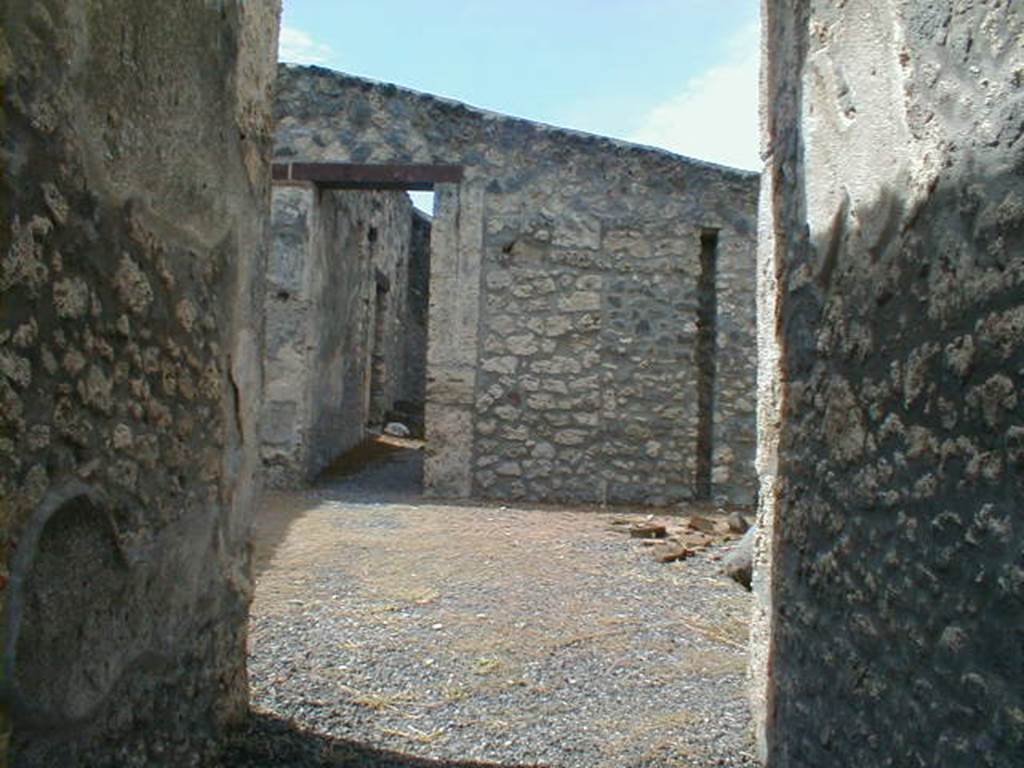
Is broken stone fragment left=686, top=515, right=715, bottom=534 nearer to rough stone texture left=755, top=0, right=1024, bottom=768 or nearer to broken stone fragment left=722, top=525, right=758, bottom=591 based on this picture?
broken stone fragment left=722, top=525, right=758, bottom=591

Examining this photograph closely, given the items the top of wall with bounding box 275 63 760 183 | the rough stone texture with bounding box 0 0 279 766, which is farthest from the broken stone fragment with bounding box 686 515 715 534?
the rough stone texture with bounding box 0 0 279 766

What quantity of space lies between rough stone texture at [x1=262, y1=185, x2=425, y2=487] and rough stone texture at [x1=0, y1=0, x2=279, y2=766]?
4312mm

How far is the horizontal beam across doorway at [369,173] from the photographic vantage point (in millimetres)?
7777

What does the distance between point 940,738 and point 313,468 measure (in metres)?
7.19

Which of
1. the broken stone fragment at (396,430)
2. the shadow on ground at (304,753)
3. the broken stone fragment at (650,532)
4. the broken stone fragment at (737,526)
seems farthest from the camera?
the broken stone fragment at (396,430)

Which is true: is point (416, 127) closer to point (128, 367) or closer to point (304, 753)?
point (304, 753)

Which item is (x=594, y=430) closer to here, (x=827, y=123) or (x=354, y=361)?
(x=354, y=361)

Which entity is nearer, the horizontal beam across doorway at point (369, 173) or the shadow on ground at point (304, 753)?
the shadow on ground at point (304, 753)

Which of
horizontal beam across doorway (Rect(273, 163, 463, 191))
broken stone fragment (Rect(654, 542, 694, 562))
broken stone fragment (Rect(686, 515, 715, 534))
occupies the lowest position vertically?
broken stone fragment (Rect(654, 542, 694, 562))

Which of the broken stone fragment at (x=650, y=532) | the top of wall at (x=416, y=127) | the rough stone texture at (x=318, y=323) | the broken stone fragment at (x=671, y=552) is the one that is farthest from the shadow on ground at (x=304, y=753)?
the top of wall at (x=416, y=127)

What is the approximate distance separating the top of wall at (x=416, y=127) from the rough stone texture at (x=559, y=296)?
0.01m

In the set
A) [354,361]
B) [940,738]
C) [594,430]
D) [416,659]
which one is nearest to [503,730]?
[416,659]

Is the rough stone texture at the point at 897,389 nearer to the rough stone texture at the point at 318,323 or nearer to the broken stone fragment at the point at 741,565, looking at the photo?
the broken stone fragment at the point at 741,565

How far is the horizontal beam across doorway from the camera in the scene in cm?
778
